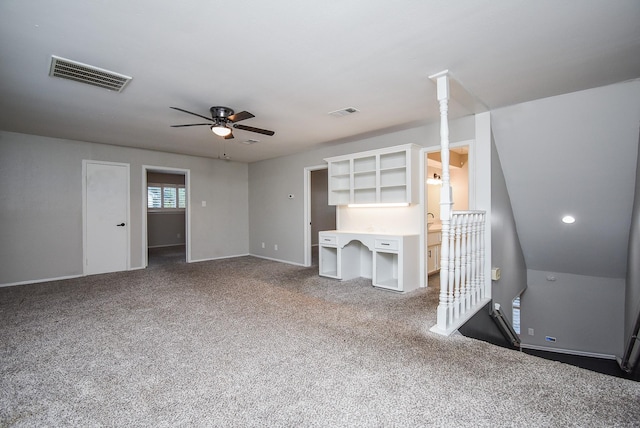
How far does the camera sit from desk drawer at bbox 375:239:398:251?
4.01 metres

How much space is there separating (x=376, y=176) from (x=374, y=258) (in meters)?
1.25

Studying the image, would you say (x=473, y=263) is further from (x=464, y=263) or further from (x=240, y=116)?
(x=240, y=116)

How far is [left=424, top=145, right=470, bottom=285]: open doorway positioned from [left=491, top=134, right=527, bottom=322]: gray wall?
2.53 ft

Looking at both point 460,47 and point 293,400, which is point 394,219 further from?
point 293,400

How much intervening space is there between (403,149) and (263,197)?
12.4 feet

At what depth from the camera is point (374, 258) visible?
4230 millimetres

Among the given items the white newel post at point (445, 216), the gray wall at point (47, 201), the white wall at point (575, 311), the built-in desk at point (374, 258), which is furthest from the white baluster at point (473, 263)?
the gray wall at point (47, 201)

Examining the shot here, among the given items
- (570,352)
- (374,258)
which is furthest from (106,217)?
(570,352)

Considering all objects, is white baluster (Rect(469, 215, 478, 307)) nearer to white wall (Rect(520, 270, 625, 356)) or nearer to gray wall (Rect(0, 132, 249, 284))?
white wall (Rect(520, 270, 625, 356))

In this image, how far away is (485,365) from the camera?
2.09m

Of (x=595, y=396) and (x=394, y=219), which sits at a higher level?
(x=394, y=219)

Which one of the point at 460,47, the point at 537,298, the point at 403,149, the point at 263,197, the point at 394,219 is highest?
the point at 460,47

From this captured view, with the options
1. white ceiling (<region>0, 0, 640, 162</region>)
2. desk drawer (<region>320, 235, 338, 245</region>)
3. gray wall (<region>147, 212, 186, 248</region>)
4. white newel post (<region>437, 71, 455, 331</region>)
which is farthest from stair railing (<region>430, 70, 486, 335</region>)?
gray wall (<region>147, 212, 186, 248</region>)

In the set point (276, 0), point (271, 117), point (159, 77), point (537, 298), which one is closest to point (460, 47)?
point (276, 0)
